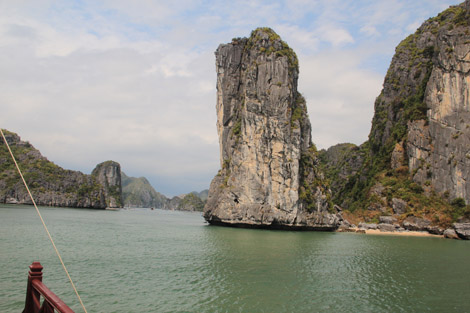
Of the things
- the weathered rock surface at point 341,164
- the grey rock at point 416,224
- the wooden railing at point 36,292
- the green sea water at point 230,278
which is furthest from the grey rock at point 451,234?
the wooden railing at point 36,292

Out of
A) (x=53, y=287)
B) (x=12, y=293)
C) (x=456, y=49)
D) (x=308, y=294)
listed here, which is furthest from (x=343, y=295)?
(x=456, y=49)

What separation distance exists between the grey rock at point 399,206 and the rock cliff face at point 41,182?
11590 cm

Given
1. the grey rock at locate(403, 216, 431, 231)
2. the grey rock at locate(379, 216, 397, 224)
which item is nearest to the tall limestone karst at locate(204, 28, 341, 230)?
the grey rock at locate(379, 216, 397, 224)

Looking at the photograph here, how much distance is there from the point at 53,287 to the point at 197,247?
18.3 meters

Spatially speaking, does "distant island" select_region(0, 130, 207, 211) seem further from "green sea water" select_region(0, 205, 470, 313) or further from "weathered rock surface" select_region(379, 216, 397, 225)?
"weathered rock surface" select_region(379, 216, 397, 225)

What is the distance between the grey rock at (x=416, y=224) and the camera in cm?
6925

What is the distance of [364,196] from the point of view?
301ft

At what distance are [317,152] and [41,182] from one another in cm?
10588

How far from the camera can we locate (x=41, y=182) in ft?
406

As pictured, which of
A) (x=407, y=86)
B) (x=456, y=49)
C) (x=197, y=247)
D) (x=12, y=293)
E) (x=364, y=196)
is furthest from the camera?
A: (x=407, y=86)

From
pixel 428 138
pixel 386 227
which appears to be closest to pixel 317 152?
pixel 386 227

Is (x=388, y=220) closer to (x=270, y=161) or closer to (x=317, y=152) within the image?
(x=317, y=152)

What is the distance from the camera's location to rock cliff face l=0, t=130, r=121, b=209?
113 meters

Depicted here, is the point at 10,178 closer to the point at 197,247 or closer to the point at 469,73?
the point at 197,247
